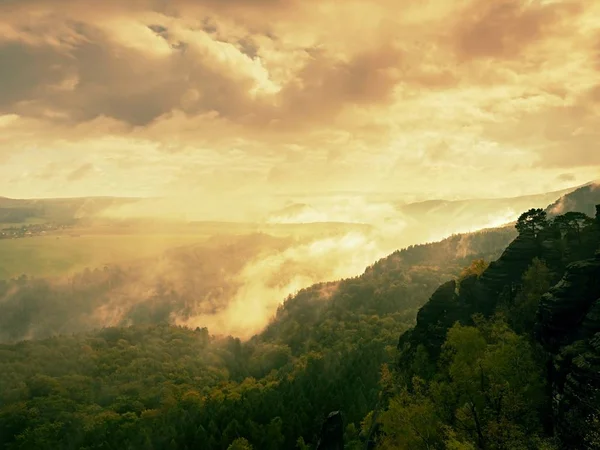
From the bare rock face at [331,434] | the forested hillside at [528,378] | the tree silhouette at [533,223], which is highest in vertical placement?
the tree silhouette at [533,223]

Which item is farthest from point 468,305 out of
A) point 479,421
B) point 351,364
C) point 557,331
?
point 351,364

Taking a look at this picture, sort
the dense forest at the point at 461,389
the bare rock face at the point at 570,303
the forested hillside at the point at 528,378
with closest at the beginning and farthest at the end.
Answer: the forested hillside at the point at 528,378
the dense forest at the point at 461,389
the bare rock face at the point at 570,303

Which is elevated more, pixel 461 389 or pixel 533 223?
pixel 533 223

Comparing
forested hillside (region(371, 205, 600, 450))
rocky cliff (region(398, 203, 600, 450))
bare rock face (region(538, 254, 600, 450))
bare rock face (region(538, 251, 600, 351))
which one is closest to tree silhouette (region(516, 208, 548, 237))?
rocky cliff (region(398, 203, 600, 450))

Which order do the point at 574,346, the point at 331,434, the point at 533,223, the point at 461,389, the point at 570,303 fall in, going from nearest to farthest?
the point at 574,346 → the point at 461,389 → the point at 570,303 → the point at 331,434 → the point at 533,223

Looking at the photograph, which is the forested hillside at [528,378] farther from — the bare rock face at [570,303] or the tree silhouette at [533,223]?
the tree silhouette at [533,223]

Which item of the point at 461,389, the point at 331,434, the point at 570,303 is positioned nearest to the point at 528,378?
the point at 461,389

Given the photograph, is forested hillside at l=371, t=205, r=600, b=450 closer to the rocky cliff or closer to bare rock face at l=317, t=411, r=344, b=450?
the rocky cliff

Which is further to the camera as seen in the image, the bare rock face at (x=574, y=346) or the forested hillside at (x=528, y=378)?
the forested hillside at (x=528, y=378)

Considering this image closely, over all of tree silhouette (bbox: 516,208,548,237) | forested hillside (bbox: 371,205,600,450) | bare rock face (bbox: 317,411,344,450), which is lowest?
bare rock face (bbox: 317,411,344,450)

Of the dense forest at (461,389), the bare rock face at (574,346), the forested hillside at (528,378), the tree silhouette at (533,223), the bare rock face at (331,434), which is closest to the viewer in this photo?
the bare rock face at (574,346)

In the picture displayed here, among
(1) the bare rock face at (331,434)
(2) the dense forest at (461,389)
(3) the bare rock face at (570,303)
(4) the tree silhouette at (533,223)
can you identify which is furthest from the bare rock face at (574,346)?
(1) the bare rock face at (331,434)

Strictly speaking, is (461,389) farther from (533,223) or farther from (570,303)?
(533,223)
